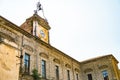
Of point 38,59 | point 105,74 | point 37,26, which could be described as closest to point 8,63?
point 38,59

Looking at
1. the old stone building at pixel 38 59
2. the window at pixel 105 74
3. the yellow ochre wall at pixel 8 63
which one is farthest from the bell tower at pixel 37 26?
the window at pixel 105 74

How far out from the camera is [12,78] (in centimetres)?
1405

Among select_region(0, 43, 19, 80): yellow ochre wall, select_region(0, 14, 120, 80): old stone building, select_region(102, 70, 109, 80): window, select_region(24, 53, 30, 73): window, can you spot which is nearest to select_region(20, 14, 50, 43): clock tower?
select_region(0, 14, 120, 80): old stone building

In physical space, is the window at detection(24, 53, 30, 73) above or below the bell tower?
below

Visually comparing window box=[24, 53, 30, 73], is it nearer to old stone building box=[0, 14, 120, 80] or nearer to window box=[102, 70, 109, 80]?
old stone building box=[0, 14, 120, 80]

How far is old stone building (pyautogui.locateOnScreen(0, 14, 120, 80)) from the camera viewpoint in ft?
47.9

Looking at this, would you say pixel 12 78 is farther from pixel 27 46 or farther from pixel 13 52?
pixel 27 46

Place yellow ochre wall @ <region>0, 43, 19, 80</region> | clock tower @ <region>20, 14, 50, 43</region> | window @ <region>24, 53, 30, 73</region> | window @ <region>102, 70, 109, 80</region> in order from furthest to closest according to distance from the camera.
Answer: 1. window @ <region>102, 70, 109, 80</region>
2. clock tower @ <region>20, 14, 50, 43</region>
3. window @ <region>24, 53, 30, 73</region>
4. yellow ochre wall @ <region>0, 43, 19, 80</region>

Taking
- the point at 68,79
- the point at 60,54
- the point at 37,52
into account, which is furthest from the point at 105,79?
the point at 37,52

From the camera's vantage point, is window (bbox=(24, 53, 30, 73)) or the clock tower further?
the clock tower

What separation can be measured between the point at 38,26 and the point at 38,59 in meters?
4.60

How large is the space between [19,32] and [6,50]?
8.51 ft

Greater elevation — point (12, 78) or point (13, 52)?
point (13, 52)

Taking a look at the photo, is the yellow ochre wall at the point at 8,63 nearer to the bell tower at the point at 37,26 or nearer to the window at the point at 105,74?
the bell tower at the point at 37,26
